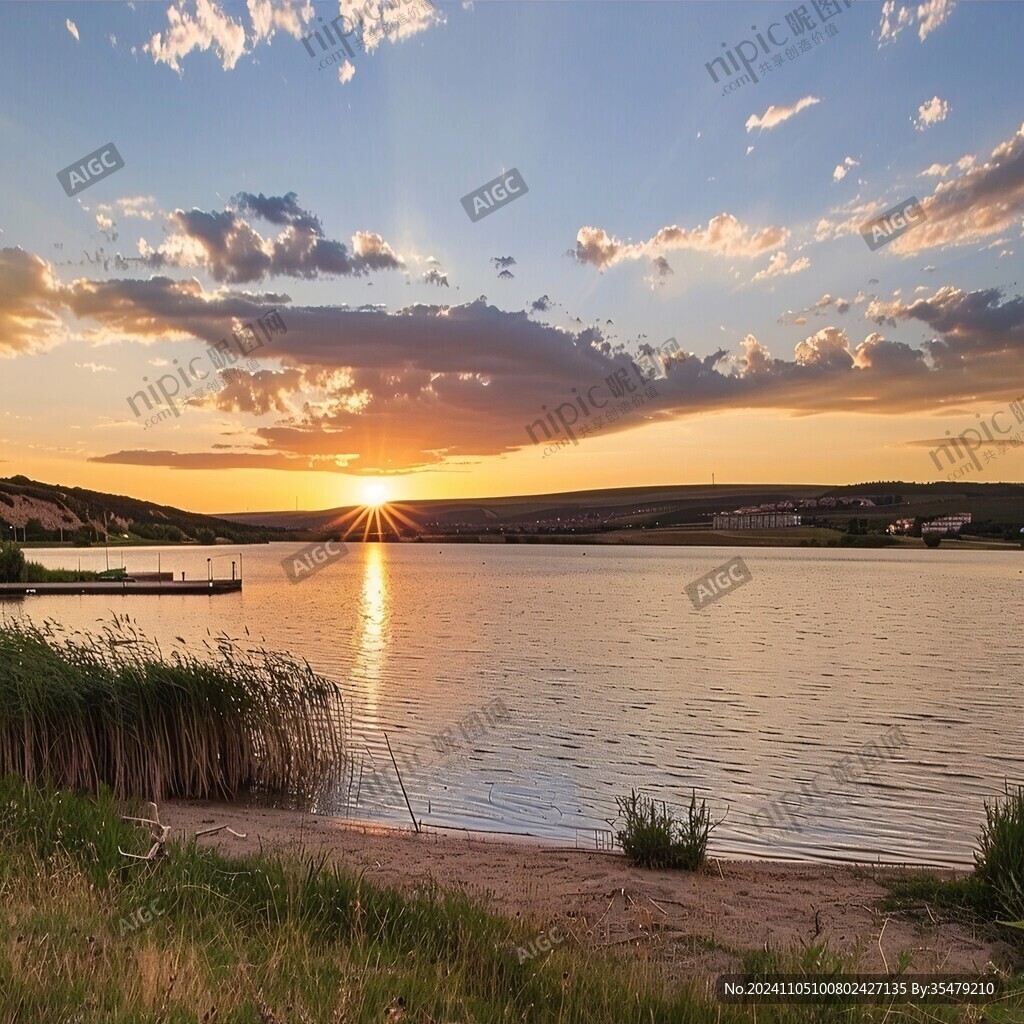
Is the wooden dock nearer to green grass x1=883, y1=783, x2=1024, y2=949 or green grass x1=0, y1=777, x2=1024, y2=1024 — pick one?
green grass x1=0, y1=777, x2=1024, y2=1024

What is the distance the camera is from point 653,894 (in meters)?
9.78

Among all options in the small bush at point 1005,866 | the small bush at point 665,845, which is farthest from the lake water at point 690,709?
the small bush at point 1005,866

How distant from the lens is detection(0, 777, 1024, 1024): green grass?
4531 mm

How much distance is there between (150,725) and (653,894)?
8694 mm

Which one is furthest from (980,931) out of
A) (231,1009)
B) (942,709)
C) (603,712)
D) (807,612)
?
(807,612)

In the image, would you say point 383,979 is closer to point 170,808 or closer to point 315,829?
point 315,829

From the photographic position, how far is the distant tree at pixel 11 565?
71.9 meters

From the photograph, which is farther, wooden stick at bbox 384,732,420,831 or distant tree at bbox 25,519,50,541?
distant tree at bbox 25,519,50,541

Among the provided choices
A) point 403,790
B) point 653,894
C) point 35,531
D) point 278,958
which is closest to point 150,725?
point 403,790

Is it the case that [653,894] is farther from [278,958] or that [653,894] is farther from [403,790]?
[403,790]

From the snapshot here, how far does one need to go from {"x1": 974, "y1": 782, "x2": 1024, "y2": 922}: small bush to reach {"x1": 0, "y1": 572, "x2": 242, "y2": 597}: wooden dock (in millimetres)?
69771

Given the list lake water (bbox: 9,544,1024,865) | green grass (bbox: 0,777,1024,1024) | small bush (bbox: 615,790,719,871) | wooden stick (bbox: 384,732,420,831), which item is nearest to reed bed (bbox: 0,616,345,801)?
wooden stick (bbox: 384,732,420,831)

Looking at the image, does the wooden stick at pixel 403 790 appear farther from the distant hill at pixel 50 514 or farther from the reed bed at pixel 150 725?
the distant hill at pixel 50 514

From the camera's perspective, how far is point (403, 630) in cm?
4853
